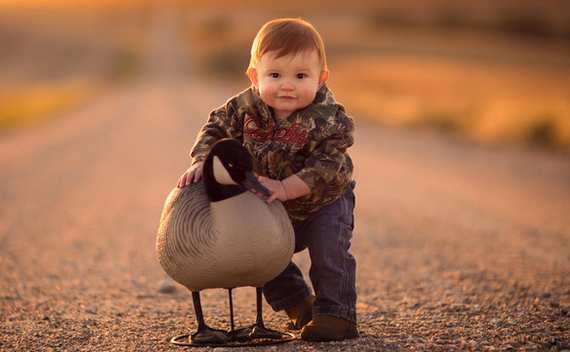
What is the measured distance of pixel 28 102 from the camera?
1199 inches

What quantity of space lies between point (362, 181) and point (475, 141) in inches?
240

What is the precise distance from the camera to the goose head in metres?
3.27

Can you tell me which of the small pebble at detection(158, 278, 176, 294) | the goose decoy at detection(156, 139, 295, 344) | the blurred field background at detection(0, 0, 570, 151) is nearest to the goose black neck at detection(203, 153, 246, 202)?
the goose decoy at detection(156, 139, 295, 344)

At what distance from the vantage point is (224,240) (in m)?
3.22

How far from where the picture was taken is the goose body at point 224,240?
10.6ft

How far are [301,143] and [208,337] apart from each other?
1.04 m

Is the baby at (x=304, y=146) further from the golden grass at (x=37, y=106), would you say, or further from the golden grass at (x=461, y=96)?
the golden grass at (x=37, y=106)

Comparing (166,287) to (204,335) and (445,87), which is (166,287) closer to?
(204,335)

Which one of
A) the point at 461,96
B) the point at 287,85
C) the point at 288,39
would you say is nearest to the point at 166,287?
the point at 287,85

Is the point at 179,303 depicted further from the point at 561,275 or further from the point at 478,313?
the point at 561,275

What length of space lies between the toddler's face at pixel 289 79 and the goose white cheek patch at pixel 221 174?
0.45 metres

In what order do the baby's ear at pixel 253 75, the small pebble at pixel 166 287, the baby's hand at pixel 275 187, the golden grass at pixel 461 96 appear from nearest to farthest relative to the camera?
the baby's hand at pixel 275 187 < the baby's ear at pixel 253 75 < the small pebble at pixel 166 287 < the golden grass at pixel 461 96

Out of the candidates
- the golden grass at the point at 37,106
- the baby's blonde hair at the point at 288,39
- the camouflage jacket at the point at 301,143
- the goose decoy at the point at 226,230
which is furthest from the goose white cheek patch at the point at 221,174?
the golden grass at the point at 37,106

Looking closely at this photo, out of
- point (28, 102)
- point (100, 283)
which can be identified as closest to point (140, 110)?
point (28, 102)
